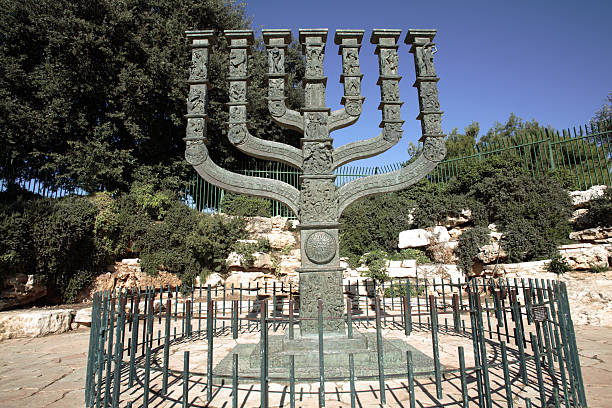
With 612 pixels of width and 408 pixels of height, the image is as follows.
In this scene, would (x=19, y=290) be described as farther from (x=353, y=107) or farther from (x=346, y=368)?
(x=353, y=107)

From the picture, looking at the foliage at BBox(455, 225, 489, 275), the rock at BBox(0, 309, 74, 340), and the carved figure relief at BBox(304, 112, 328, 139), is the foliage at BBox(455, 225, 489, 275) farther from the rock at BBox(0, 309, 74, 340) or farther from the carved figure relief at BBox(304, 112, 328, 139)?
the rock at BBox(0, 309, 74, 340)

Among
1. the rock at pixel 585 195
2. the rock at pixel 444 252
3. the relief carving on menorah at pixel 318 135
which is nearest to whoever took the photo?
the relief carving on menorah at pixel 318 135

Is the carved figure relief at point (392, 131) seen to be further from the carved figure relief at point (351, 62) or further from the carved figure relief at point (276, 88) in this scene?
the carved figure relief at point (276, 88)

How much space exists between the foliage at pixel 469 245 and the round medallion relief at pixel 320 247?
6.44 m

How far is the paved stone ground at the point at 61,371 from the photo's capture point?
2650 millimetres

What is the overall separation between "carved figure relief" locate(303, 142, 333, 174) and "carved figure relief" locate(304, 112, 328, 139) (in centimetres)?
12

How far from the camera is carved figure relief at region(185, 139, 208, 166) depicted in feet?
13.4

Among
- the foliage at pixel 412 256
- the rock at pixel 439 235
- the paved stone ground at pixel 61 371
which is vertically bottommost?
the paved stone ground at pixel 61 371

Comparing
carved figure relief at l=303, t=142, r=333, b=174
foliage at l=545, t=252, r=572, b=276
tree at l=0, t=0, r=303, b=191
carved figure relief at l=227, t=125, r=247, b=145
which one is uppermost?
tree at l=0, t=0, r=303, b=191

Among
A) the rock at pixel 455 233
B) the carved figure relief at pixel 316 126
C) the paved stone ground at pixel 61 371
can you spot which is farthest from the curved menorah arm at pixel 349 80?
the rock at pixel 455 233

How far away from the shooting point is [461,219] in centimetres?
1005

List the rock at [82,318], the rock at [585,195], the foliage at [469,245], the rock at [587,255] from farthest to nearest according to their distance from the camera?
the foliage at [469,245] < the rock at [585,195] < the rock at [587,255] < the rock at [82,318]

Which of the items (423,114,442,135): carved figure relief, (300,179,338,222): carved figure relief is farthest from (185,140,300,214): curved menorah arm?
(423,114,442,135): carved figure relief

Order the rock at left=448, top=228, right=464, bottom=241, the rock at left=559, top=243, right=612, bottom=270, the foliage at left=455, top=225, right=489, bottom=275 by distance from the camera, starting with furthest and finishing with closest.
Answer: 1. the rock at left=448, top=228, right=464, bottom=241
2. the foliage at left=455, top=225, right=489, bottom=275
3. the rock at left=559, top=243, right=612, bottom=270
